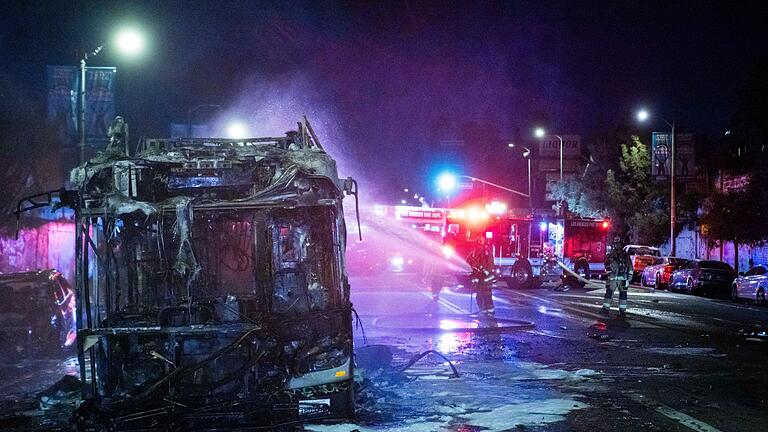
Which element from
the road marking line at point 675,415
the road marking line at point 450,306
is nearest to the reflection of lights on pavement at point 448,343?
the road marking line at point 675,415

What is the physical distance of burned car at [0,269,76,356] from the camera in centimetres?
1306

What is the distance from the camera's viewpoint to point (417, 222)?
112 ft

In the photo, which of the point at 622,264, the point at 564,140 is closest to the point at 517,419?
the point at 622,264

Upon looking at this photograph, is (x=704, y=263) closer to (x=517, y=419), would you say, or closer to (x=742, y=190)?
(x=742, y=190)

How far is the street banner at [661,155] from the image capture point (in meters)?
33.3

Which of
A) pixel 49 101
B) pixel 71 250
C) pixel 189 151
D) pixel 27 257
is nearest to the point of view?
pixel 189 151

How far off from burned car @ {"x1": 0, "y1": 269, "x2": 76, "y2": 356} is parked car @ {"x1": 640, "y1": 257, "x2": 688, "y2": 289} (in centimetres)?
2618

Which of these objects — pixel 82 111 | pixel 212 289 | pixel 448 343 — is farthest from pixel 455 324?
pixel 82 111

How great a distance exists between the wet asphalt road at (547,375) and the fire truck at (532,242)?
34.8ft

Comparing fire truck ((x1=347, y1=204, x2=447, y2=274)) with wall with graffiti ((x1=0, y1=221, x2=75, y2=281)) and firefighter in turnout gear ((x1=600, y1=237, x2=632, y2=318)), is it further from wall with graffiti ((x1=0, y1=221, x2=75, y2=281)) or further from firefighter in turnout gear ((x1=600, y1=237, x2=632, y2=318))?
firefighter in turnout gear ((x1=600, y1=237, x2=632, y2=318))

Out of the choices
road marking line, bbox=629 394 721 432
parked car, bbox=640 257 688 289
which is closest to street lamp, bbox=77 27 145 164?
road marking line, bbox=629 394 721 432

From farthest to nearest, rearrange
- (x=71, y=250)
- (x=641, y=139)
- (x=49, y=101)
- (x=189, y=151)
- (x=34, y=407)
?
(x=641, y=139) < (x=71, y=250) < (x=49, y=101) < (x=34, y=407) < (x=189, y=151)

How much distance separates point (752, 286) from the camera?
83.4 ft

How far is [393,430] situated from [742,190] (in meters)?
31.4
